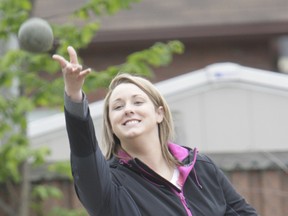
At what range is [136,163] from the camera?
113 inches

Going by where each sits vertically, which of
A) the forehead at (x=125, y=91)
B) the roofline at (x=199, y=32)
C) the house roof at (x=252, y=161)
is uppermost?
the roofline at (x=199, y=32)

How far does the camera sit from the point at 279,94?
279 inches

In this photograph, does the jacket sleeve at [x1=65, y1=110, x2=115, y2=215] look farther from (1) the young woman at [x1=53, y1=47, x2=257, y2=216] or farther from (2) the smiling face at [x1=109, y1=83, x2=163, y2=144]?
(2) the smiling face at [x1=109, y1=83, x2=163, y2=144]

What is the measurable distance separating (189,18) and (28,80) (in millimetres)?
4978

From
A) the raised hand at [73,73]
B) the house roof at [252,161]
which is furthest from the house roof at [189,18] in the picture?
the raised hand at [73,73]

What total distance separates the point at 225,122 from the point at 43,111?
372cm

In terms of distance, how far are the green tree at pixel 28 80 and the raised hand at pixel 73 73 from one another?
3.15m

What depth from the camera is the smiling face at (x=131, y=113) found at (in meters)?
2.89

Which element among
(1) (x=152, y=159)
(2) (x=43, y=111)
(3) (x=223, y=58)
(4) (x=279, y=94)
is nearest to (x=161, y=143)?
(1) (x=152, y=159)

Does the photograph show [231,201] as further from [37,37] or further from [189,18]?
[189,18]

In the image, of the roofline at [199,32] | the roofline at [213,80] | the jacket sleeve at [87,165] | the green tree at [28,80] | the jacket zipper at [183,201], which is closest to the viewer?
the jacket sleeve at [87,165]

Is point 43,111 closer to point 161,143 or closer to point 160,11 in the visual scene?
point 160,11

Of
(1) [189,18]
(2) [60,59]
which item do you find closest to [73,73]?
(2) [60,59]

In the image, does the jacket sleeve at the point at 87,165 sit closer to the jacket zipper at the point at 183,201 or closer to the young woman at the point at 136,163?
the young woman at the point at 136,163
